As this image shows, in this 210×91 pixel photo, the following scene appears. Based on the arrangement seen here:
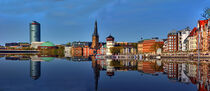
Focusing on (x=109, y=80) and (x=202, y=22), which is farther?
(x=202, y=22)

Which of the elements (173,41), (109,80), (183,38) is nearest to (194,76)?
(109,80)

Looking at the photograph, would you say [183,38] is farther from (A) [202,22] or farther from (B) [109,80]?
(B) [109,80]

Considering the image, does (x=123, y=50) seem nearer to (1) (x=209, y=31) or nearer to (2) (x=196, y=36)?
(2) (x=196, y=36)

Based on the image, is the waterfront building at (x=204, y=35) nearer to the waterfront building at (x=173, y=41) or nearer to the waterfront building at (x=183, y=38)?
the waterfront building at (x=183, y=38)

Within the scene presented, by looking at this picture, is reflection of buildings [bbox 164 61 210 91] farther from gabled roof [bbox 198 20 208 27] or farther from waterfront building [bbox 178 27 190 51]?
waterfront building [bbox 178 27 190 51]

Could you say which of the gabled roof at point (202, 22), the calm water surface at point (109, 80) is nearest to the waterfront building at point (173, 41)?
the gabled roof at point (202, 22)

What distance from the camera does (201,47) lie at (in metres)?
113

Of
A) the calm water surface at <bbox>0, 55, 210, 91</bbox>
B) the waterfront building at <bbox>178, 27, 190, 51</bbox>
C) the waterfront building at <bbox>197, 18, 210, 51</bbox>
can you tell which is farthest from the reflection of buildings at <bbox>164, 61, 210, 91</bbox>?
the waterfront building at <bbox>178, 27, 190, 51</bbox>

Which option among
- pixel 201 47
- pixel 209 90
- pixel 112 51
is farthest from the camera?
pixel 112 51

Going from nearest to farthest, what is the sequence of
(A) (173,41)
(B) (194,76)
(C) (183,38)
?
1. (B) (194,76)
2. (C) (183,38)
3. (A) (173,41)

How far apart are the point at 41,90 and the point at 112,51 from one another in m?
167

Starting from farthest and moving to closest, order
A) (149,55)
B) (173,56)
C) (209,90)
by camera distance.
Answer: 1. (149,55)
2. (173,56)
3. (209,90)

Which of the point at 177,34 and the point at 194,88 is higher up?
the point at 177,34

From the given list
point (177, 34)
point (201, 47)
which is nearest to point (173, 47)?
point (177, 34)
